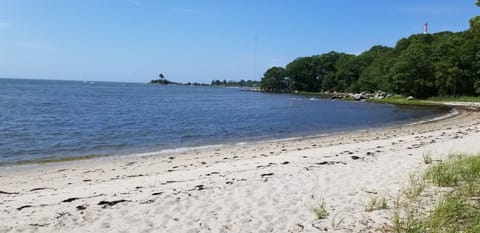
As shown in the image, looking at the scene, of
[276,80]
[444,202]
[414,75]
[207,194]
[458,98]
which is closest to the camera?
[444,202]

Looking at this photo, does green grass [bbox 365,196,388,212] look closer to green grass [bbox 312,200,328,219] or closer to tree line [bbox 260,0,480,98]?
green grass [bbox 312,200,328,219]

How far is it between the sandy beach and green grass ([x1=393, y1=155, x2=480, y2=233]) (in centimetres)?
38

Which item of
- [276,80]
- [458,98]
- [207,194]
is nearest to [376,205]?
[207,194]

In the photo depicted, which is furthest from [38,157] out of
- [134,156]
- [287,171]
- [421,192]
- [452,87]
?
[452,87]

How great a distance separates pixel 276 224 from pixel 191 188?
3.09 metres

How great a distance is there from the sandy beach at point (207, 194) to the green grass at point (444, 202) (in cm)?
38

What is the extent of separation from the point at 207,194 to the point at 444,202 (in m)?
4.35

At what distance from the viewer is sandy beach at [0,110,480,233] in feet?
20.0

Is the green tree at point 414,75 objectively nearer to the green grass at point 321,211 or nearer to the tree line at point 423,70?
the tree line at point 423,70

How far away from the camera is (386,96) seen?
86312 mm

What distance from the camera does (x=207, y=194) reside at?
798 centimetres

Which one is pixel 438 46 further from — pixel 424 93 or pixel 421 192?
pixel 421 192

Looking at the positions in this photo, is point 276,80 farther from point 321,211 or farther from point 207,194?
point 321,211

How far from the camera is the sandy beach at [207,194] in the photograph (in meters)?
6.10
